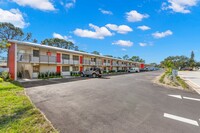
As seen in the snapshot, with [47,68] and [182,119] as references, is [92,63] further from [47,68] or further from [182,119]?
[182,119]

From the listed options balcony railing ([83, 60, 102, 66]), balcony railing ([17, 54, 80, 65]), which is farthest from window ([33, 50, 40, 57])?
balcony railing ([83, 60, 102, 66])

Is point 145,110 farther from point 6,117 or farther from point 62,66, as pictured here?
point 62,66

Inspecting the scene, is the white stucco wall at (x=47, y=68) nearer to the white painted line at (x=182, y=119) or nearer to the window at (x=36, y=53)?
the window at (x=36, y=53)

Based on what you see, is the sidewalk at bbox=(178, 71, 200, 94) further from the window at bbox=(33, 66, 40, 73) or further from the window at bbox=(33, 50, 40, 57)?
the window at bbox=(33, 50, 40, 57)

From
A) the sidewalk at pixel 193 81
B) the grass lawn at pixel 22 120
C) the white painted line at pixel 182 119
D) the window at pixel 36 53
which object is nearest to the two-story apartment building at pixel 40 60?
the window at pixel 36 53

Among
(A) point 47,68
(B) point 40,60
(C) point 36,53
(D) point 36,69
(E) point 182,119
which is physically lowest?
(E) point 182,119

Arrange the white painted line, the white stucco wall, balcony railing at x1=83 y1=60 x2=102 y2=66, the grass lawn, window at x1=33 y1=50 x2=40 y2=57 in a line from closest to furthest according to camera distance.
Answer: the grass lawn → the white painted line → window at x1=33 y1=50 x2=40 y2=57 → the white stucco wall → balcony railing at x1=83 y1=60 x2=102 y2=66

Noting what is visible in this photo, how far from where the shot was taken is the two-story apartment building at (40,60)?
18.8 meters

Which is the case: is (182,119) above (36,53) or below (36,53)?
below

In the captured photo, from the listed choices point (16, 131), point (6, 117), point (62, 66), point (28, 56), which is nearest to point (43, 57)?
point (28, 56)

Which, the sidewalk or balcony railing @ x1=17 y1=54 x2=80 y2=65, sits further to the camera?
balcony railing @ x1=17 y1=54 x2=80 y2=65

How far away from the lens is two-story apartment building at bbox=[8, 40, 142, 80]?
18.8m

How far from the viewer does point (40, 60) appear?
21.0 m

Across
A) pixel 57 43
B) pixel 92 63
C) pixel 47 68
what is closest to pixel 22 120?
pixel 47 68
